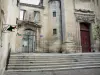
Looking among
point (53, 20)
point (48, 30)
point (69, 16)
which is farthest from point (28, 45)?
point (69, 16)

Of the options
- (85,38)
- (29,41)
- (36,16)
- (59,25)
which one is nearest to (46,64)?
(59,25)

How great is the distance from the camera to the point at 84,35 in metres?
15.3

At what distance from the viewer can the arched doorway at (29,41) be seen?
16312 mm

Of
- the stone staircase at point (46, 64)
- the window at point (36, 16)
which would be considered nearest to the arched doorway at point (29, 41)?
the window at point (36, 16)

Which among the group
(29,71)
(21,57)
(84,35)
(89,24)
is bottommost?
(29,71)

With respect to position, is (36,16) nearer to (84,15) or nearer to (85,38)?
(84,15)

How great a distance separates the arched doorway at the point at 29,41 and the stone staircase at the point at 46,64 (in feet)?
26.6

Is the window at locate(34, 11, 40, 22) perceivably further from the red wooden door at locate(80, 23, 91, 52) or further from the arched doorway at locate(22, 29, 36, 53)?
the red wooden door at locate(80, 23, 91, 52)

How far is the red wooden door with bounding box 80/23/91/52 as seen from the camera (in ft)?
49.1

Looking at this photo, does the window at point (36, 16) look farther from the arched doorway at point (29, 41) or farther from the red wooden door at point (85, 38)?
the red wooden door at point (85, 38)

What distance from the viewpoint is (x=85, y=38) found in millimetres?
15258

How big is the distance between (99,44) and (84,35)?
1.92m

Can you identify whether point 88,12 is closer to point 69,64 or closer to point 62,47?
point 62,47

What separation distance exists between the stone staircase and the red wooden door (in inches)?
234
